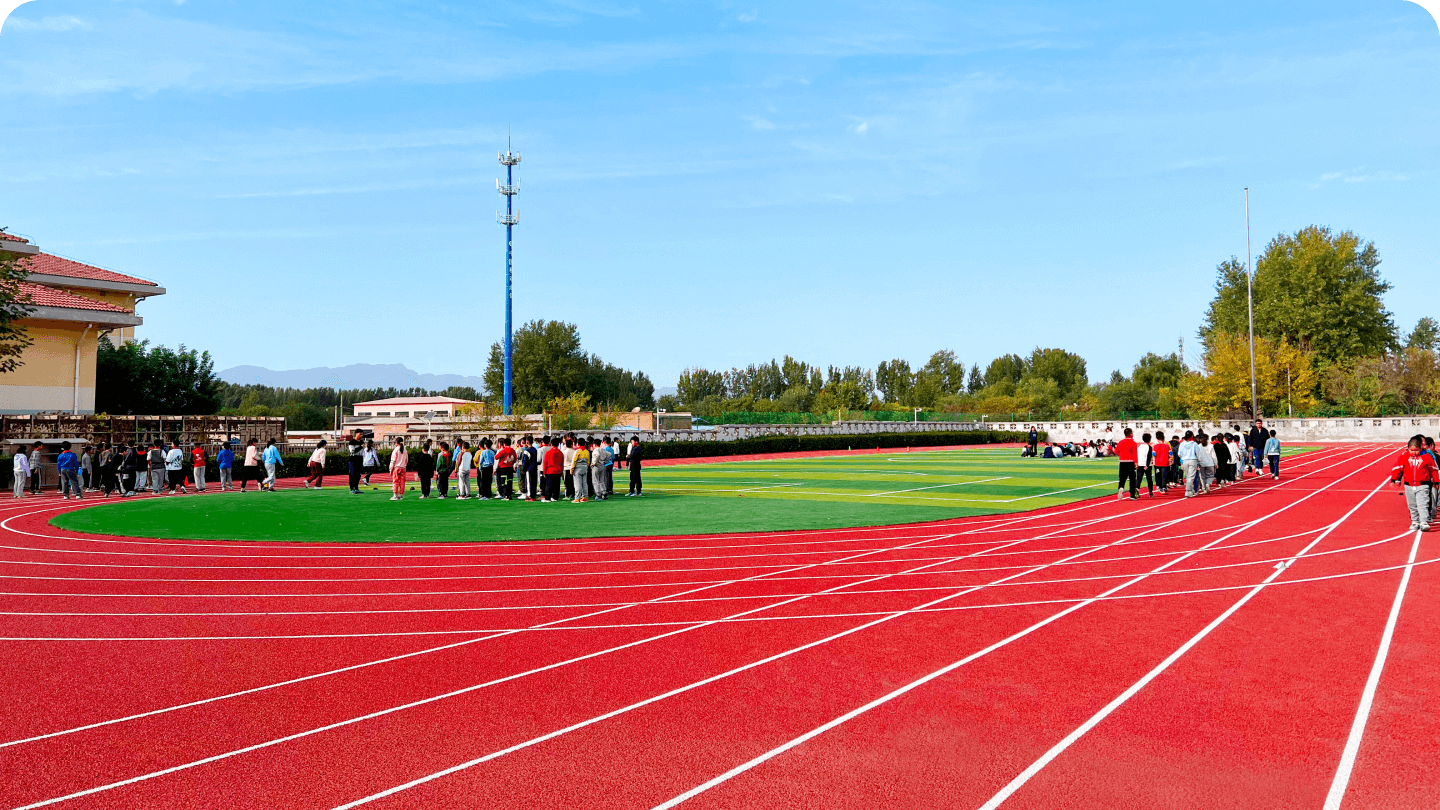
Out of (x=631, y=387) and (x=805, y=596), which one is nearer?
(x=805, y=596)

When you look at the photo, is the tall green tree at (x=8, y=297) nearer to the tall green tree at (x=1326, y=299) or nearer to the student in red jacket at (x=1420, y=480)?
the student in red jacket at (x=1420, y=480)

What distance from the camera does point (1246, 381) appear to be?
5825 cm

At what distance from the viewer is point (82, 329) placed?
34688mm

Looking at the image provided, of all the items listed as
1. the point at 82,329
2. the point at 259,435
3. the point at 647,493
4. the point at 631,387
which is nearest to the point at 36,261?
the point at 82,329

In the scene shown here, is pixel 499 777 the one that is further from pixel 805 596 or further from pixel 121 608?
pixel 121 608

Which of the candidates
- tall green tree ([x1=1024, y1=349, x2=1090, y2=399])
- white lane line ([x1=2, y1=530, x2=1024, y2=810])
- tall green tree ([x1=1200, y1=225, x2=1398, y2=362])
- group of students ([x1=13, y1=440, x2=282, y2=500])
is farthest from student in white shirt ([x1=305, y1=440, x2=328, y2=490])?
tall green tree ([x1=1024, y1=349, x2=1090, y2=399])

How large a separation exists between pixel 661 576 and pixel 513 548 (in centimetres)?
332

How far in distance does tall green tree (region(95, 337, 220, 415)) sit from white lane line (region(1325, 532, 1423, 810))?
43157mm

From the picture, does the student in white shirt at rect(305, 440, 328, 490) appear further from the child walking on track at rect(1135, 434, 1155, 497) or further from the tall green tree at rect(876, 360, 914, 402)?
the tall green tree at rect(876, 360, 914, 402)

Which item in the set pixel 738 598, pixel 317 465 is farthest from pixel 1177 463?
pixel 317 465

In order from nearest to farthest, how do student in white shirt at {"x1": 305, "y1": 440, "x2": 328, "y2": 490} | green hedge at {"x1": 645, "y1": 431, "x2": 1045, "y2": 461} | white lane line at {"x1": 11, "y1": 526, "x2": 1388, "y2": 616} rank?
white lane line at {"x1": 11, "y1": 526, "x2": 1388, "y2": 616} → student in white shirt at {"x1": 305, "y1": 440, "x2": 328, "y2": 490} → green hedge at {"x1": 645, "y1": 431, "x2": 1045, "y2": 461}

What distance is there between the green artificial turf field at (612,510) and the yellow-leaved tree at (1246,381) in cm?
3719

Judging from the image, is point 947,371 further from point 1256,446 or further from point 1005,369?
point 1256,446

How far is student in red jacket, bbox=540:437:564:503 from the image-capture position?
20172 mm
